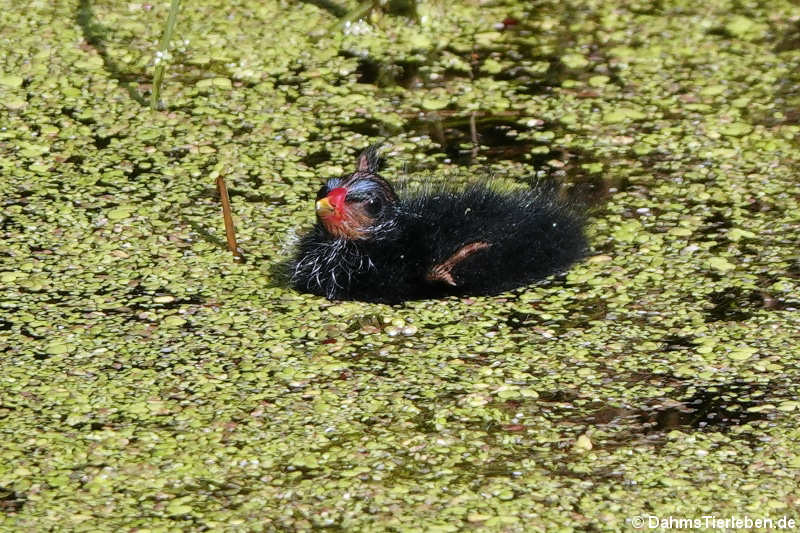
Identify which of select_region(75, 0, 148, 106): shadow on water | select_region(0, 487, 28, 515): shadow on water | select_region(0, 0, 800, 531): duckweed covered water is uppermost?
select_region(75, 0, 148, 106): shadow on water

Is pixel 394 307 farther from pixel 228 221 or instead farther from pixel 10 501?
pixel 10 501

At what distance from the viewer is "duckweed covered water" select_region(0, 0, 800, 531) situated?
3.74 m

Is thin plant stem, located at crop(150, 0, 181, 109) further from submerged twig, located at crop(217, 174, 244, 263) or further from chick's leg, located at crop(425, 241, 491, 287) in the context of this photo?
chick's leg, located at crop(425, 241, 491, 287)

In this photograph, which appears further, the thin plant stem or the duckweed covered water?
the thin plant stem

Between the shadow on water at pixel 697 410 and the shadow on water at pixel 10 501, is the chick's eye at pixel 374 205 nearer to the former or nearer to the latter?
the shadow on water at pixel 697 410

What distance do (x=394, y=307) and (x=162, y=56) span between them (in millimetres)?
1587

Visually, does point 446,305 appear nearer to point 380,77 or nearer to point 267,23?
point 380,77

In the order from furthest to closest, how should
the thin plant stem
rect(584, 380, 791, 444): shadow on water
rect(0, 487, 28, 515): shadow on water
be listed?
the thin plant stem → rect(584, 380, 791, 444): shadow on water → rect(0, 487, 28, 515): shadow on water

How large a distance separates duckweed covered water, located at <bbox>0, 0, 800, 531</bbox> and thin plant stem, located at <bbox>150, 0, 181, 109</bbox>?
7cm

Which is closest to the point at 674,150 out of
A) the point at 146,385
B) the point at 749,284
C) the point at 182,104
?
the point at 749,284

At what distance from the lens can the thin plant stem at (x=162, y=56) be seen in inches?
216

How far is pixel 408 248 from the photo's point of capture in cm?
470

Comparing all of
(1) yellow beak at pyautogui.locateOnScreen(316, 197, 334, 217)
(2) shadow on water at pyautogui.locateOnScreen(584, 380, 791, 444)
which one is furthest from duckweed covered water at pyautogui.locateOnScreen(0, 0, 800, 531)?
(1) yellow beak at pyautogui.locateOnScreen(316, 197, 334, 217)

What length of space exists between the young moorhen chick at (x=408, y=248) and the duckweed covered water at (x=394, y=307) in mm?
82
